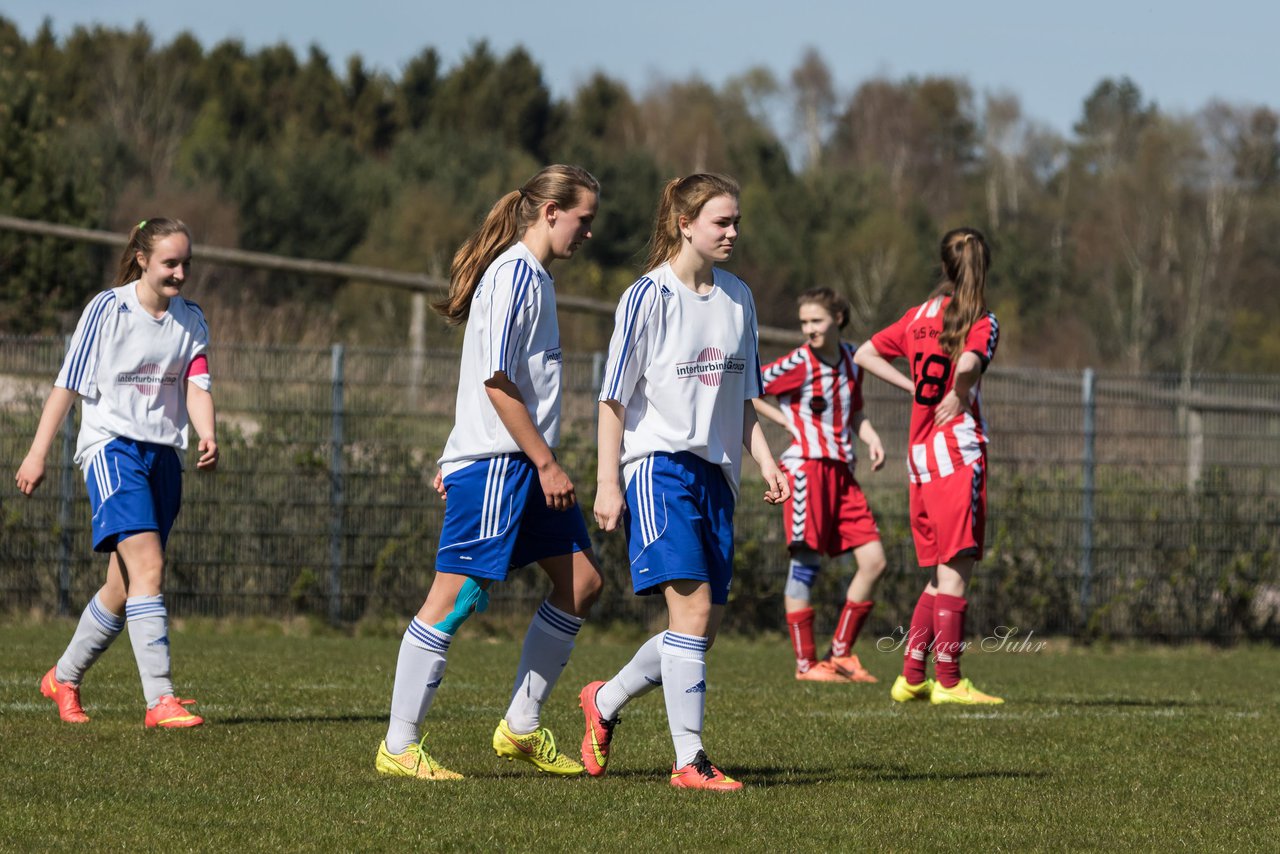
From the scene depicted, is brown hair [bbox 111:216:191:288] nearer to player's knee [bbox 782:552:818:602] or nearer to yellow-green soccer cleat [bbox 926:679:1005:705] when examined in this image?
yellow-green soccer cleat [bbox 926:679:1005:705]

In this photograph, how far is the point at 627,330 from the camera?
5.74m

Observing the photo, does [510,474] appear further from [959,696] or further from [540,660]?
[959,696]

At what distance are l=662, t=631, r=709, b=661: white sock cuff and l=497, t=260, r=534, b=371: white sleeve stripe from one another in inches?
40.9

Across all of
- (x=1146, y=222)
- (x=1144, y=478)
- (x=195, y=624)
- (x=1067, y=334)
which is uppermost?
(x=1146, y=222)

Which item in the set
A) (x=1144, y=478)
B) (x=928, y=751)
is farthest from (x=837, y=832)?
Answer: (x=1144, y=478)

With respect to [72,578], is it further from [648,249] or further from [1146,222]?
[1146,222]

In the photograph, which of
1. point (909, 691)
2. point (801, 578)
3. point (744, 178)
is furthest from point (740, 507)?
point (744, 178)

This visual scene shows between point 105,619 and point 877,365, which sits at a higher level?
point 877,365

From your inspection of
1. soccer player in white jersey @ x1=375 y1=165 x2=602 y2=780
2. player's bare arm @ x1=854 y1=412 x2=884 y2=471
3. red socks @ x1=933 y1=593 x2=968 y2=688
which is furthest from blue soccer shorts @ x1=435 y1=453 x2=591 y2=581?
player's bare arm @ x1=854 y1=412 x2=884 y2=471

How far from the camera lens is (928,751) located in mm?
6871

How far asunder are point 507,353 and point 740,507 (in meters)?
9.19

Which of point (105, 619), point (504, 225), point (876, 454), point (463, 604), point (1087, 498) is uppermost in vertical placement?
point (504, 225)

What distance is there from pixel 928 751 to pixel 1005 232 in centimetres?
5641

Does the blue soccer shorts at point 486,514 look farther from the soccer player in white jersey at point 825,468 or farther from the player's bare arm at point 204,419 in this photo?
the soccer player in white jersey at point 825,468
